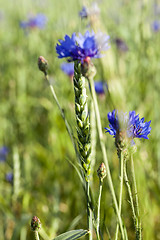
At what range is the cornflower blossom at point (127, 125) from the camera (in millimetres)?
441

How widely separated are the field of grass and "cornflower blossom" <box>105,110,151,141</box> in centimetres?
16

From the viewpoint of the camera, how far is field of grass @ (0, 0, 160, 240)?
36.1 inches

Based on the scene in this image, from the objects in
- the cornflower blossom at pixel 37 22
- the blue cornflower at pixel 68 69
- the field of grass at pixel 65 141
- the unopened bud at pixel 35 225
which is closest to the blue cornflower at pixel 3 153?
the field of grass at pixel 65 141

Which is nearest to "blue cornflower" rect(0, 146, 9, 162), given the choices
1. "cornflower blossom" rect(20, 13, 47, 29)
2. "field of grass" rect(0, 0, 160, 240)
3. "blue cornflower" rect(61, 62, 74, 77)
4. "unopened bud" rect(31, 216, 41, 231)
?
"field of grass" rect(0, 0, 160, 240)

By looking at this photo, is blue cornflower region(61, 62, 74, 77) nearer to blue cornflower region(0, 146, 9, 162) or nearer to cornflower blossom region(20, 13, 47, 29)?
blue cornflower region(0, 146, 9, 162)

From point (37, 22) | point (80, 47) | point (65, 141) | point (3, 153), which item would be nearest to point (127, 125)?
point (80, 47)

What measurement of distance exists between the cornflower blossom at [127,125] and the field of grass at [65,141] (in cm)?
16

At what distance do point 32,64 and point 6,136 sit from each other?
746mm

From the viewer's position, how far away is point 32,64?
84.3 inches

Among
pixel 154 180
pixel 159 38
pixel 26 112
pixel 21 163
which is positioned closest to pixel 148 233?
pixel 154 180

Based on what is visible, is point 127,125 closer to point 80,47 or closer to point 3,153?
point 80,47

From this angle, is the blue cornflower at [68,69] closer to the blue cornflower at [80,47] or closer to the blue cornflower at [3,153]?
the blue cornflower at [3,153]

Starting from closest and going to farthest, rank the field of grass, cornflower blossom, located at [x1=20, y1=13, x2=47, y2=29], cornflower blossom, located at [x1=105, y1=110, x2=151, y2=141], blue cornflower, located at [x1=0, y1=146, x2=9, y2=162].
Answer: cornflower blossom, located at [x1=105, y1=110, x2=151, y2=141]
the field of grass
blue cornflower, located at [x1=0, y1=146, x2=9, y2=162]
cornflower blossom, located at [x1=20, y1=13, x2=47, y2=29]

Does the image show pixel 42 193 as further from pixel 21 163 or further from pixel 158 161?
pixel 158 161
